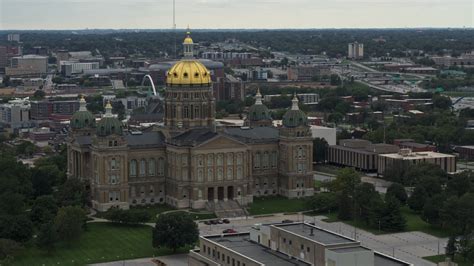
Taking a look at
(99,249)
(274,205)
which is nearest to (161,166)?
(274,205)

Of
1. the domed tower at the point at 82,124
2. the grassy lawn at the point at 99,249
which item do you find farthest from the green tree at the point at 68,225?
the domed tower at the point at 82,124

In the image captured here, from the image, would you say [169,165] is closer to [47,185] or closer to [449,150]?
[47,185]

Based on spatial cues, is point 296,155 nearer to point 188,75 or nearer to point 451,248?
point 188,75

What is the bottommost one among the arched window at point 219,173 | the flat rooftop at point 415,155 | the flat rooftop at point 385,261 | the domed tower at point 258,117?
the flat rooftop at point 415,155

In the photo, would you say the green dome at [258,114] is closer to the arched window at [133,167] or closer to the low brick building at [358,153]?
the low brick building at [358,153]

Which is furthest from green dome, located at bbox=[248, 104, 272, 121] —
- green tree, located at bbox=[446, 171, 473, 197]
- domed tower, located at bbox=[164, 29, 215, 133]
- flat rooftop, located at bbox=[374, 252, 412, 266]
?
flat rooftop, located at bbox=[374, 252, 412, 266]

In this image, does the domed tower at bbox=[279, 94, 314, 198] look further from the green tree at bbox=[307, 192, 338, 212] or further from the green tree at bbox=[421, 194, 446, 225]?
the green tree at bbox=[421, 194, 446, 225]
